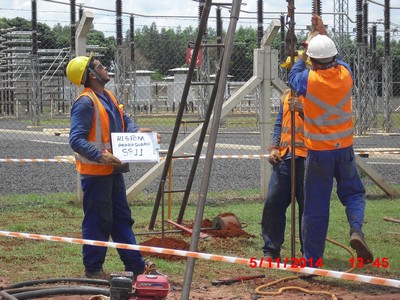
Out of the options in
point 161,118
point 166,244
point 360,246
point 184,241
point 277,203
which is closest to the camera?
point 360,246

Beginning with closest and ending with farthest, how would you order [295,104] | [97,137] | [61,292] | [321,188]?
[61,292]
[97,137]
[321,188]
[295,104]

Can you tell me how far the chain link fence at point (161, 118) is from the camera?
15555 mm

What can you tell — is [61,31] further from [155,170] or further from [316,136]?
[316,136]

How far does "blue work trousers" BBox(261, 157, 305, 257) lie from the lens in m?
8.28

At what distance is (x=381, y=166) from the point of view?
735 inches

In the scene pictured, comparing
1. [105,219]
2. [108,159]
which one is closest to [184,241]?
[105,219]

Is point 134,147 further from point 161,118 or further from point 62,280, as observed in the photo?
point 161,118

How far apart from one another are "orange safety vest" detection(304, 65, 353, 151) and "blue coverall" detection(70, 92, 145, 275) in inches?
63.0

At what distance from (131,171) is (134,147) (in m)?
9.95

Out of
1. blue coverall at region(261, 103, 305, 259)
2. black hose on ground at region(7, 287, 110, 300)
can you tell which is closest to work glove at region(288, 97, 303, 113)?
blue coverall at region(261, 103, 305, 259)

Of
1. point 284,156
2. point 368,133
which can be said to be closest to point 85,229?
point 284,156

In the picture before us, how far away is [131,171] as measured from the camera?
1728cm

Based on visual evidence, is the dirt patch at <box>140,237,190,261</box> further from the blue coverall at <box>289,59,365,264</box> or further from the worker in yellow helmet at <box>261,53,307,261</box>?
the blue coverall at <box>289,59,365,264</box>

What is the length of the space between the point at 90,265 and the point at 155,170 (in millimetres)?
4318
